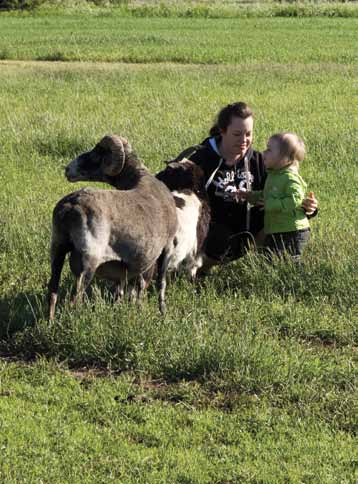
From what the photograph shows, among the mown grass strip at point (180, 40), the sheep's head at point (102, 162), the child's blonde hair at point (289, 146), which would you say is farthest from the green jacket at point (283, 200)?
the mown grass strip at point (180, 40)

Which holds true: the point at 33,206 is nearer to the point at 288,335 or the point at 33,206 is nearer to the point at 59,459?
the point at 288,335

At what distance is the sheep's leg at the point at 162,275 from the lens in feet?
24.0

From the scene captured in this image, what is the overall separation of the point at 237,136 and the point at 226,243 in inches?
36.2

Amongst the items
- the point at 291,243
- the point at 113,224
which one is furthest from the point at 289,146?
the point at 113,224

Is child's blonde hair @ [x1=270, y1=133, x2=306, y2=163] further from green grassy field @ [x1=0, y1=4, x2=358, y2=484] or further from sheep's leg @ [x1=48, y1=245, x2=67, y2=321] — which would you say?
sheep's leg @ [x1=48, y1=245, x2=67, y2=321]

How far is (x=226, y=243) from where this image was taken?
834 centimetres

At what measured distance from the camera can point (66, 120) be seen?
1514cm

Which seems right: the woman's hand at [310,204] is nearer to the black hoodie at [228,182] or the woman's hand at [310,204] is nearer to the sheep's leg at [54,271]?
the black hoodie at [228,182]

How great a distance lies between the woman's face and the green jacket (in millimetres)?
319

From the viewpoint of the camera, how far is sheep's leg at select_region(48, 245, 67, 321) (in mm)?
6629

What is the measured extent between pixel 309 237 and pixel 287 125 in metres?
6.57

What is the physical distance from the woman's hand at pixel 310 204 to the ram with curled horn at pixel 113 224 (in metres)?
1.21

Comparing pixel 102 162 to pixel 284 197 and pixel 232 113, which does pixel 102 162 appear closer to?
pixel 232 113

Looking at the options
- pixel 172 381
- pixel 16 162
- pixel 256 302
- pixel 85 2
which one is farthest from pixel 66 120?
pixel 85 2
